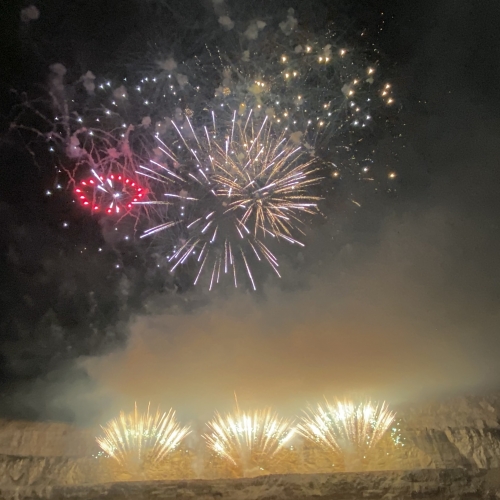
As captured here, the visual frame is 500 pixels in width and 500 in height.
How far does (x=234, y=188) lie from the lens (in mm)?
7887

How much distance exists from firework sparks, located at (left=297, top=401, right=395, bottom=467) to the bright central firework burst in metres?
3.38

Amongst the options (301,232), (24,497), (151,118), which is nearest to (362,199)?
(301,232)

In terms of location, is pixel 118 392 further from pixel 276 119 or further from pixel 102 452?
pixel 276 119

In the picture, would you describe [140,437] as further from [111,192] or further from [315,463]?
[111,192]

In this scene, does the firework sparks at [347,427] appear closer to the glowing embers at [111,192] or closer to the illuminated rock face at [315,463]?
the illuminated rock face at [315,463]

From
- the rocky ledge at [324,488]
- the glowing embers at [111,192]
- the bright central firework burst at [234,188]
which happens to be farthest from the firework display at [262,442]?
the glowing embers at [111,192]

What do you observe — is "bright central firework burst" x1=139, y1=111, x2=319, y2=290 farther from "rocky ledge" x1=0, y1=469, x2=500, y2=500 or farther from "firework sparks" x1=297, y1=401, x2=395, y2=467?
"rocky ledge" x1=0, y1=469, x2=500, y2=500

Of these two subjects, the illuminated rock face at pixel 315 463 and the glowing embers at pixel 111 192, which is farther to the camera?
the glowing embers at pixel 111 192

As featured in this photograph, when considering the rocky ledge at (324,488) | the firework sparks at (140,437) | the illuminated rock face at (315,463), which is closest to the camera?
the rocky ledge at (324,488)

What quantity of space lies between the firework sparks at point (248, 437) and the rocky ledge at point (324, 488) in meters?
1.01

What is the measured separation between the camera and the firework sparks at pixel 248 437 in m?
7.90

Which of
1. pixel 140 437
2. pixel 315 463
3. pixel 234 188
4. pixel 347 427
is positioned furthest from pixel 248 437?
pixel 234 188

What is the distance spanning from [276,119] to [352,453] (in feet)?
19.9

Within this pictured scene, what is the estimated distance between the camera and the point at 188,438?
8.66 meters
